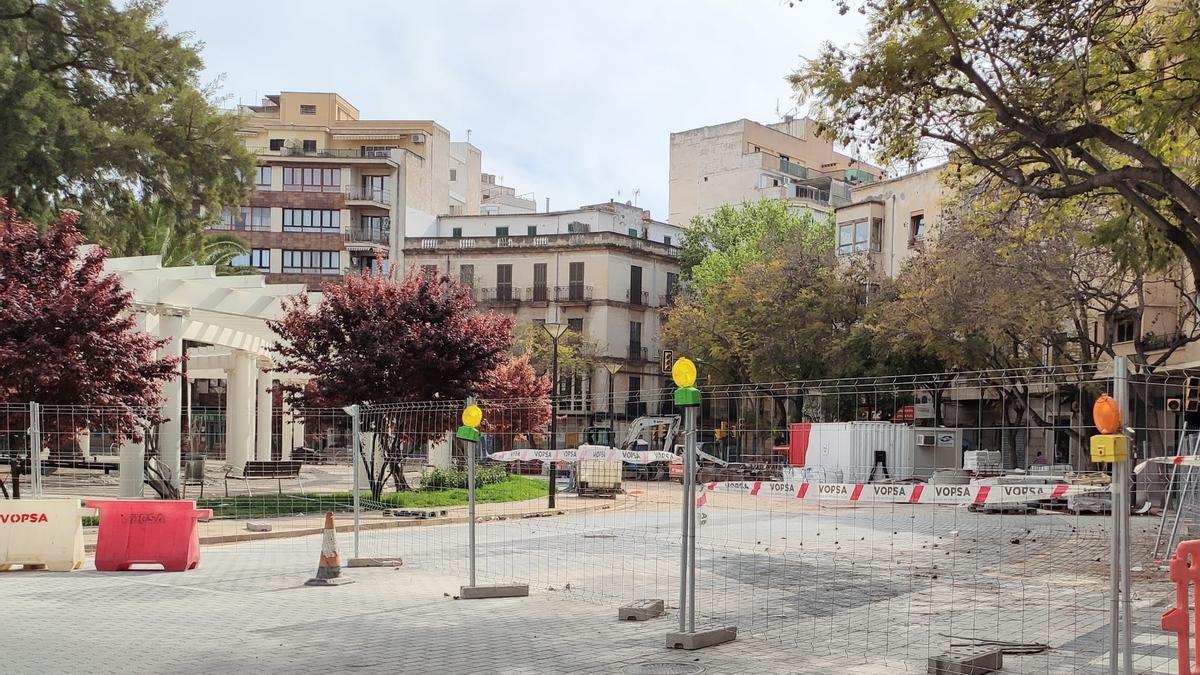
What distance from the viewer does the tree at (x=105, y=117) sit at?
2950cm

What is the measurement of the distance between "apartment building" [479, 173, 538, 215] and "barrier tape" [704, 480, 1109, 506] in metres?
69.1

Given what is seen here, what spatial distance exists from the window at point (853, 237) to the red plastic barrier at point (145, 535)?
38223 mm

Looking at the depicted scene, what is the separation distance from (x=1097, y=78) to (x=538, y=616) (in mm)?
9944

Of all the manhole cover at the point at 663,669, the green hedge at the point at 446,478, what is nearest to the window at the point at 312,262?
the green hedge at the point at 446,478

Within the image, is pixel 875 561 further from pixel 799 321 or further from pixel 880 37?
pixel 799 321

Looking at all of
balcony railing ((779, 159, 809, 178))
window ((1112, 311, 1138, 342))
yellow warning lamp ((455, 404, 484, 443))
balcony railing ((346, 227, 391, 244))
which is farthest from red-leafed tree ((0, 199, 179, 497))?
balcony railing ((779, 159, 809, 178))

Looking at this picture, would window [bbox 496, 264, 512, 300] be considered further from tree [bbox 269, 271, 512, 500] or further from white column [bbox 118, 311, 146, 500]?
white column [bbox 118, 311, 146, 500]

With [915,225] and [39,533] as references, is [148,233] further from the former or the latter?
[915,225]

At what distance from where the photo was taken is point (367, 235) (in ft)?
219

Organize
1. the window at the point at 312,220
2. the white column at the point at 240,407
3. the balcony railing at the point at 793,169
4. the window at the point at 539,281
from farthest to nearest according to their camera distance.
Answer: the balcony railing at the point at 793,169
the window at the point at 312,220
the window at the point at 539,281
the white column at the point at 240,407

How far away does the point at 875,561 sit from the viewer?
15.9 m

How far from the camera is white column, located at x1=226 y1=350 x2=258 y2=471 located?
33938 millimetres

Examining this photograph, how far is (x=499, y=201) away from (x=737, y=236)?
89.6ft

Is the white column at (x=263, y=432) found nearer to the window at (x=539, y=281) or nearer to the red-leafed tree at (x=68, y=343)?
the red-leafed tree at (x=68, y=343)
